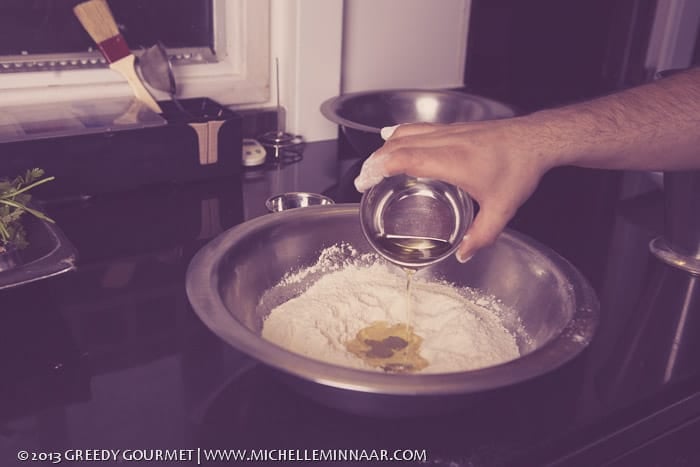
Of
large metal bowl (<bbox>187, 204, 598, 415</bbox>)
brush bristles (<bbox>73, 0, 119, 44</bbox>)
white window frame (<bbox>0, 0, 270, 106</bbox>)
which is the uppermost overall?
brush bristles (<bbox>73, 0, 119, 44</bbox>)

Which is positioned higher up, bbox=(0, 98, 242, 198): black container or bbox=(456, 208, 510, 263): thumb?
bbox=(456, 208, 510, 263): thumb

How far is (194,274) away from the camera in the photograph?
2.37ft

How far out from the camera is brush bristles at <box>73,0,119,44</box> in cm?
113

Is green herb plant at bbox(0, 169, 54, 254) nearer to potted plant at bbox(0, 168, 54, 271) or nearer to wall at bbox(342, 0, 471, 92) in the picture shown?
potted plant at bbox(0, 168, 54, 271)

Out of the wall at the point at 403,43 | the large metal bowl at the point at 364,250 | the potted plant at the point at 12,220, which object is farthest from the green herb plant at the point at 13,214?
→ the wall at the point at 403,43

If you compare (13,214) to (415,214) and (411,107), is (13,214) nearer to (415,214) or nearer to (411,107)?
(415,214)

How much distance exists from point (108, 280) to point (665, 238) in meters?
0.82

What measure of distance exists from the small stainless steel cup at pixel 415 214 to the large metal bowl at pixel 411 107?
0.46 meters

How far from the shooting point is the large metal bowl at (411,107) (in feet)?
4.42

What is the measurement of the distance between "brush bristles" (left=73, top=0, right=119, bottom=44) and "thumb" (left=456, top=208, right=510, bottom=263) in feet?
2.55

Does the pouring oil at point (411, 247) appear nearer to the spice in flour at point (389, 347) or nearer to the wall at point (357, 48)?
the spice in flour at point (389, 347)

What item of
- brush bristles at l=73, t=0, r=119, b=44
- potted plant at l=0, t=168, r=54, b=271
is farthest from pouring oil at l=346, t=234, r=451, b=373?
brush bristles at l=73, t=0, r=119, b=44

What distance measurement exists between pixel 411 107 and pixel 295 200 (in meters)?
0.42

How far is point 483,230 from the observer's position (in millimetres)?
699
